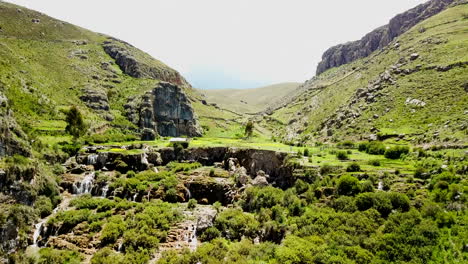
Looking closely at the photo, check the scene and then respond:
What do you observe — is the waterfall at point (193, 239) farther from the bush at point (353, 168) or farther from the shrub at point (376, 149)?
the shrub at point (376, 149)

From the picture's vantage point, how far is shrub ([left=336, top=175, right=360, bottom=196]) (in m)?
37.5

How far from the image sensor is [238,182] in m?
51.9

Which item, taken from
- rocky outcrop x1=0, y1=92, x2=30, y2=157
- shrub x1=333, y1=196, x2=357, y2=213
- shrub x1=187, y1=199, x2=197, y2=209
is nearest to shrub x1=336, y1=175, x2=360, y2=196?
shrub x1=333, y1=196, x2=357, y2=213

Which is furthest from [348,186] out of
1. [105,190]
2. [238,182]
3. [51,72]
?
[51,72]

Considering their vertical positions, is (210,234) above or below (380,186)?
below

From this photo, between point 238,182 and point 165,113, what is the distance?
229 feet

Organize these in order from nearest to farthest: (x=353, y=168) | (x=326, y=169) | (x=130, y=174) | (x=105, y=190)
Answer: (x=353, y=168) < (x=326, y=169) < (x=105, y=190) < (x=130, y=174)

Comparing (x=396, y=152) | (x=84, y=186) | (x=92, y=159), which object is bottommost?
(x=84, y=186)

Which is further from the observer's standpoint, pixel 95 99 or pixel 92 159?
pixel 95 99

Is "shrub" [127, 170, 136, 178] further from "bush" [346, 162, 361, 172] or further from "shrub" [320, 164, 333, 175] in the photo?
"bush" [346, 162, 361, 172]

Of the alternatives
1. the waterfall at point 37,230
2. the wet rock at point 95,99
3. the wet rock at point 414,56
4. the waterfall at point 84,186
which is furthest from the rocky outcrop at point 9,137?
the wet rock at point 414,56

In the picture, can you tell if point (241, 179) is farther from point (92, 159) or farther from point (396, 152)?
point (92, 159)

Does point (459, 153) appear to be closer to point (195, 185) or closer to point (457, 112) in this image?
point (457, 112)

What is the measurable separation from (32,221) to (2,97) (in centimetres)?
2500
